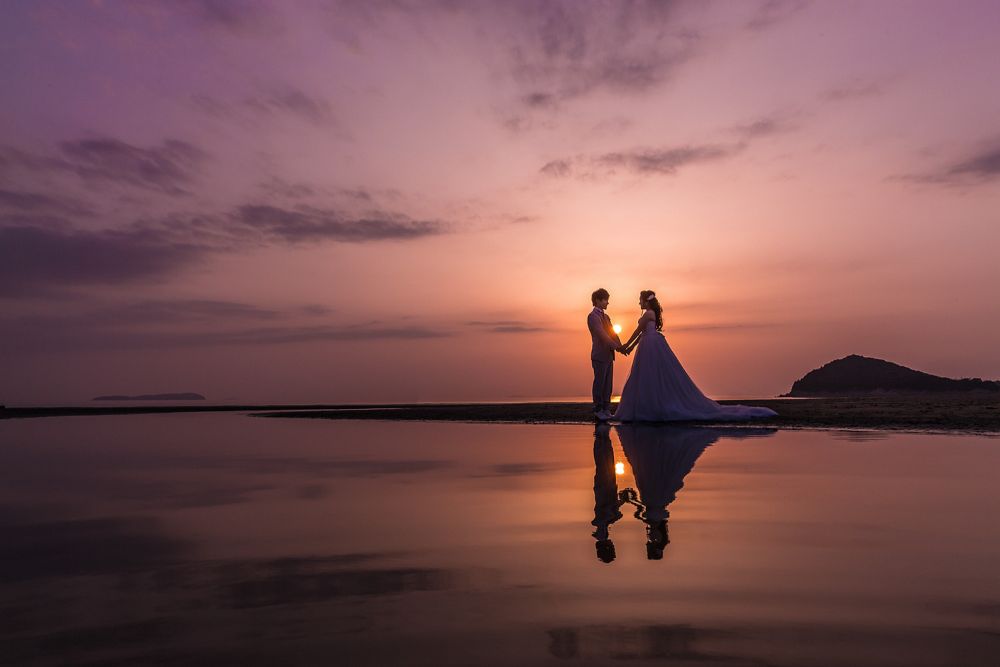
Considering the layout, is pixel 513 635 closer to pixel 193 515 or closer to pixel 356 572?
pixel 356 572

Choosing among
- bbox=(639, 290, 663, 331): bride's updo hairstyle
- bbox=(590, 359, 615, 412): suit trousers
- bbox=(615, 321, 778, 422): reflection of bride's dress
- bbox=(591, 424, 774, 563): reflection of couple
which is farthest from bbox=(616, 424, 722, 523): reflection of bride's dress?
bbox=(639, 290, 663, 331): bride's updo hairstyle

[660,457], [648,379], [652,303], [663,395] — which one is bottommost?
[660,457]

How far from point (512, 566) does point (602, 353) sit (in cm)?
1676

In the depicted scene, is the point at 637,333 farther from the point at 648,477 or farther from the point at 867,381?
the point at 867,381

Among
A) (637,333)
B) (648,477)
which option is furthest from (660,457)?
(637,333)

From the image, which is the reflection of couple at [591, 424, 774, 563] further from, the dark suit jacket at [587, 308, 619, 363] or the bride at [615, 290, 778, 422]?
the dark suit jacket at [587, 308, 619, 363]

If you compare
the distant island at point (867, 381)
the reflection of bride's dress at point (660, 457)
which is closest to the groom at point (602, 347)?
the reflection of bride's dress at point (660, 457)

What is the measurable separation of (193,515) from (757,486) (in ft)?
17.6

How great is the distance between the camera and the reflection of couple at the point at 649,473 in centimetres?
480

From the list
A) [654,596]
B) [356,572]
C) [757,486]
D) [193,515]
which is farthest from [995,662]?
[193,515]

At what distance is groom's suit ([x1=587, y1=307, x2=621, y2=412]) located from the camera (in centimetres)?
2030

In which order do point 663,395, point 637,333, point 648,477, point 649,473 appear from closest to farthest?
1. point 648,477
2. point 649,473
3. point 663,395
4. point 637,333

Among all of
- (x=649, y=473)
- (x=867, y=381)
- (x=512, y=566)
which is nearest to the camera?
(x=512, y=566)

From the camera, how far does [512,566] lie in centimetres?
397
